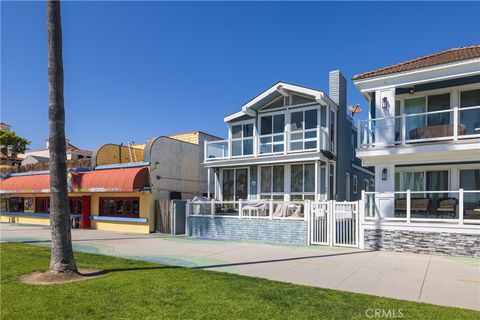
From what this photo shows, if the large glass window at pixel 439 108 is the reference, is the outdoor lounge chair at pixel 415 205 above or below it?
below

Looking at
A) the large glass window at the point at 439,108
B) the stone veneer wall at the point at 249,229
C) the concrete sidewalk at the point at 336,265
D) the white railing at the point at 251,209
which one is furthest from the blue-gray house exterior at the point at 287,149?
the concrete sidewalk at the point at 336,265

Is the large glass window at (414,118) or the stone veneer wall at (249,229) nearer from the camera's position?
the stone veneer wall at (249,229)

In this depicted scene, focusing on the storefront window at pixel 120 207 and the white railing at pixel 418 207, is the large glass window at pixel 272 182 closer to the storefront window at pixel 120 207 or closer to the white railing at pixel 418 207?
the white railing at pixel 418 207

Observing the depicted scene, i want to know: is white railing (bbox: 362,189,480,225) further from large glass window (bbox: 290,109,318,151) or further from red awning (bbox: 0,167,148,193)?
red awning (bbox: 0,167,148,193)

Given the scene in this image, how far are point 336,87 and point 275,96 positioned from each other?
379cm

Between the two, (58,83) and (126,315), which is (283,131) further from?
(126,315)

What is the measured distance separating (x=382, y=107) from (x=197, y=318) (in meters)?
13.2

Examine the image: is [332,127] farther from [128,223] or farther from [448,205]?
[128,223]

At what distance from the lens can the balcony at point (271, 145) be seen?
18547mm

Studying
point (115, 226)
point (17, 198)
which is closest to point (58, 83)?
point (115, 226)

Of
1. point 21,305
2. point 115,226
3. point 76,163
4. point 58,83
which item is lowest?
point 115,226

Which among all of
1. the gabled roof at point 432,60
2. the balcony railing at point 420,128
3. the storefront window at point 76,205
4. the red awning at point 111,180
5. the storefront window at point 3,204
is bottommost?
the storefront window at point 3,204

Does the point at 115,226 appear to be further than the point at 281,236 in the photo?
Yes

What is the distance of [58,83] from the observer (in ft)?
28.6
